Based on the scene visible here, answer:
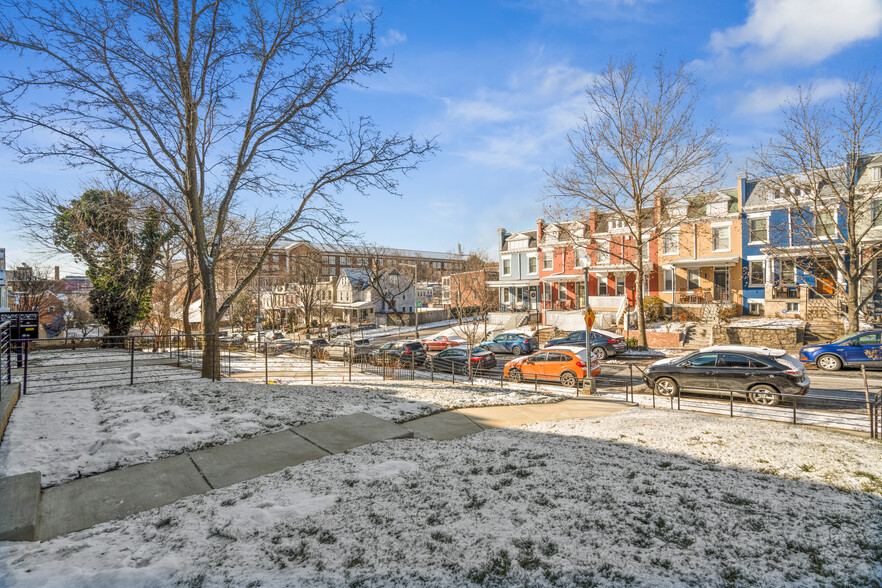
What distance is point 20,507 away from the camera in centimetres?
376

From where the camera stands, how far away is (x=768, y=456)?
6250mm

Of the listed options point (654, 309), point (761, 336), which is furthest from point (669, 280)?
point (761, 336)

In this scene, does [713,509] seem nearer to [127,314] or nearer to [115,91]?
[115,91]

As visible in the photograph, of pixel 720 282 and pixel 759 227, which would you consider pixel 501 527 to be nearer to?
pixel 759 227

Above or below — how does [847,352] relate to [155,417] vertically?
below

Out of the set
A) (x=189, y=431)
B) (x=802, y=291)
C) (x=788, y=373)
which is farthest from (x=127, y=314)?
(x=802, y=291)

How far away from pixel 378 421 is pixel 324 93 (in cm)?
1133

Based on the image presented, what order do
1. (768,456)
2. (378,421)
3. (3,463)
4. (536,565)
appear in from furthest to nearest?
(378,421) → (768,456) → (3,463) → (536,565)

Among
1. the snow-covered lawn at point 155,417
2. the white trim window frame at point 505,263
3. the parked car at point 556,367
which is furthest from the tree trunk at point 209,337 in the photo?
the white trim window frame at point 505,263

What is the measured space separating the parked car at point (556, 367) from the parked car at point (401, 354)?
5509mm

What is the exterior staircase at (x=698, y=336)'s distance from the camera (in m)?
25.4

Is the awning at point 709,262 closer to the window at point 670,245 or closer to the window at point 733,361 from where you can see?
the window at point 670,245

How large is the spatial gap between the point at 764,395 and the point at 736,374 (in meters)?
0.86

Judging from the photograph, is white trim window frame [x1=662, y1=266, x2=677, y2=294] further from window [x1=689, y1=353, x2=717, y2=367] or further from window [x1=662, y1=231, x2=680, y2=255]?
window [x1=689, y1=353, x2=717, y2=367]
